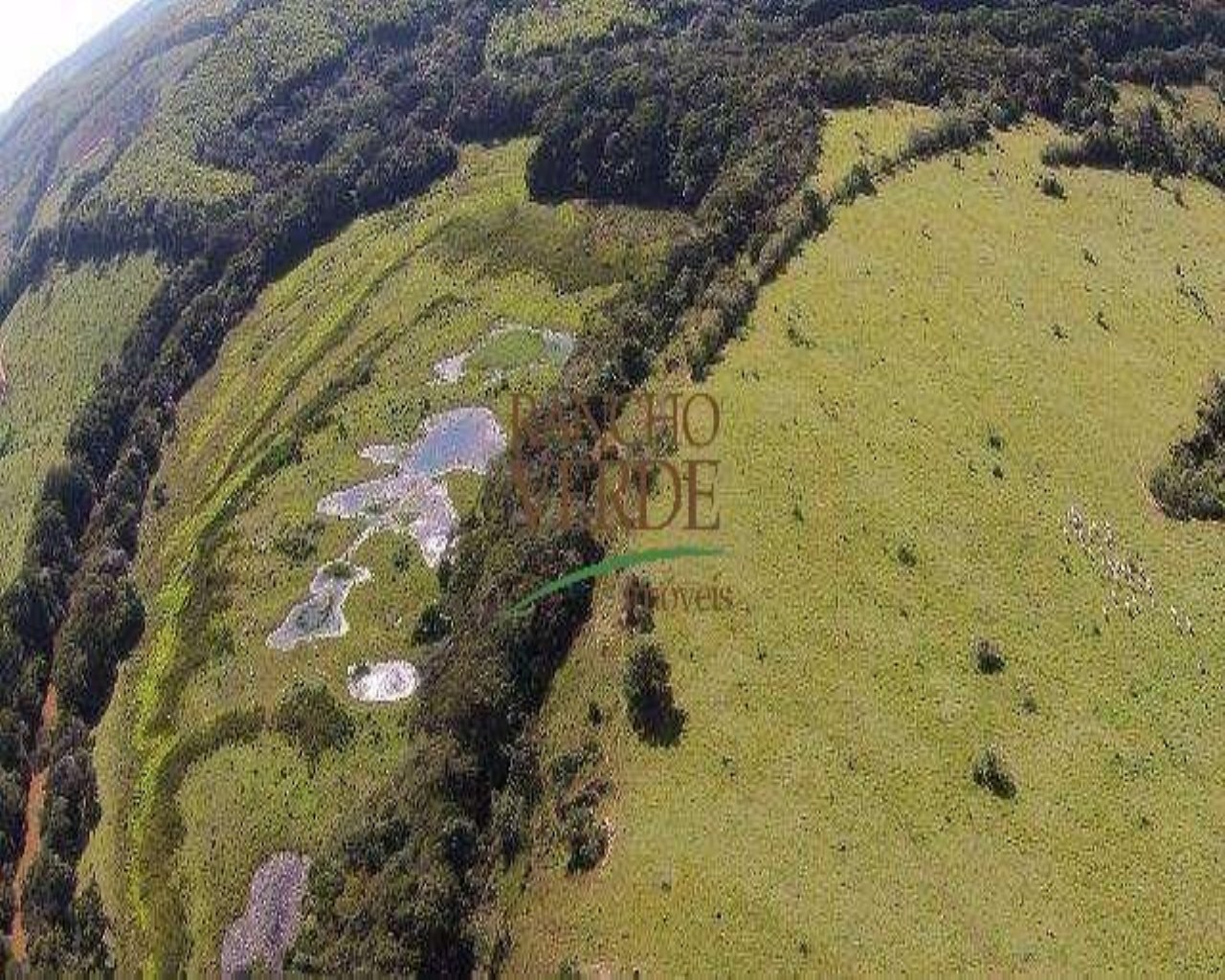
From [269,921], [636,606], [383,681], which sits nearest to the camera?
[636,606]

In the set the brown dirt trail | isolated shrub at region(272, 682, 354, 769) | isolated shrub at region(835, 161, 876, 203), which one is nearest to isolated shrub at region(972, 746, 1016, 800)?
isolated shrub at region(272, 682, 354, 769)

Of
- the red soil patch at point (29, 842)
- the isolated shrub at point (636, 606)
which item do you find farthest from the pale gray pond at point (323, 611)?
the isolated shrub at point (636, 606)

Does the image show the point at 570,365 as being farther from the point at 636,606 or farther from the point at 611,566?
the point at 636,606

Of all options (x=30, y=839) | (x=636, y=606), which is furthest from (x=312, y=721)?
(x=636, y=606)

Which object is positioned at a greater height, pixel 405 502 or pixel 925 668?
pixel 925 668

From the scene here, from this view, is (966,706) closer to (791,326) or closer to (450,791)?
(450,791)
